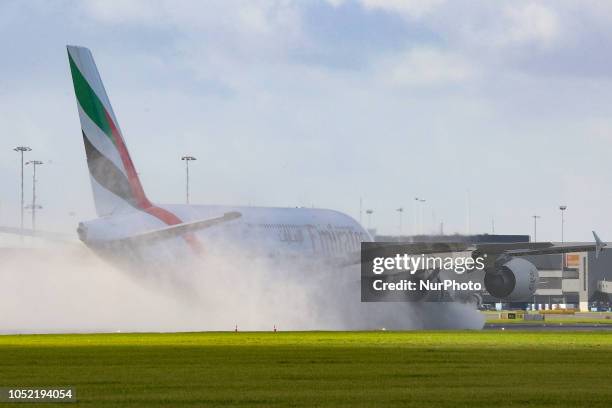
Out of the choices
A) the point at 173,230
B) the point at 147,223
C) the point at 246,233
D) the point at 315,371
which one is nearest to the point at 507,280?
the point at 246,233

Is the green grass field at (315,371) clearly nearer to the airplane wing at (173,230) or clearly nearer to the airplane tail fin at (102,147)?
the airplane wing at (173,230)

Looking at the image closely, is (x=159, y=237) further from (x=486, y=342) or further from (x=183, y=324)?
(x=486, y=342)

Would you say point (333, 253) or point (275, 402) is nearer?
point (275, 402)

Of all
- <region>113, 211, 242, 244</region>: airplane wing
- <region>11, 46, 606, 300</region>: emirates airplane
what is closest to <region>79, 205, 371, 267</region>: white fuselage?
<region>11, 46, 606, 300</region>: emirates airplane

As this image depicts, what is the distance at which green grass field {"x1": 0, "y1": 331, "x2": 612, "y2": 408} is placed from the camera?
26.8 meters

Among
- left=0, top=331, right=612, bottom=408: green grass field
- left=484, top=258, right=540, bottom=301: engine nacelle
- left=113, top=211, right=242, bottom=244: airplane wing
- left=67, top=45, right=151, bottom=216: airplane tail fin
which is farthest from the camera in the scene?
left=484, top=258, right=540, bottom=301: engine nacelle

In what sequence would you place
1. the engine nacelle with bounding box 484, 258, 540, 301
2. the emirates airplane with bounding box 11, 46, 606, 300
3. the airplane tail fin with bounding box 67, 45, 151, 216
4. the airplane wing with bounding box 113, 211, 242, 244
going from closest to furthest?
1. the airplane wing with bounding box 113, 211, 242, 244
2. the emirates airplane with bounding box 11, 46, 606, 300
3. the airplane tail fin with bounding box 67, 45, 151, 216
4. the engine nacelle with bounding box 484, 258, 540, 301

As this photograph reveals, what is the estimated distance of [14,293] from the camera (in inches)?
2606

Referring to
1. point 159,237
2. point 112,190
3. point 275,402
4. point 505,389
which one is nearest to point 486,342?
point 159,237

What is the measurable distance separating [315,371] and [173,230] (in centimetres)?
2614

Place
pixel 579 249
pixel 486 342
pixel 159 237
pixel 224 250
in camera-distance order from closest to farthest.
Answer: pixel 486 342, pixel 159 237, pixel 224 250, pixel 579 249

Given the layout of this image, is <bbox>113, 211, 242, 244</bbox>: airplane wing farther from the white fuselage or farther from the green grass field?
the green grass field

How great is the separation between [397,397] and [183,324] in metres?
38.5

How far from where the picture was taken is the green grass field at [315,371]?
26.8 m
